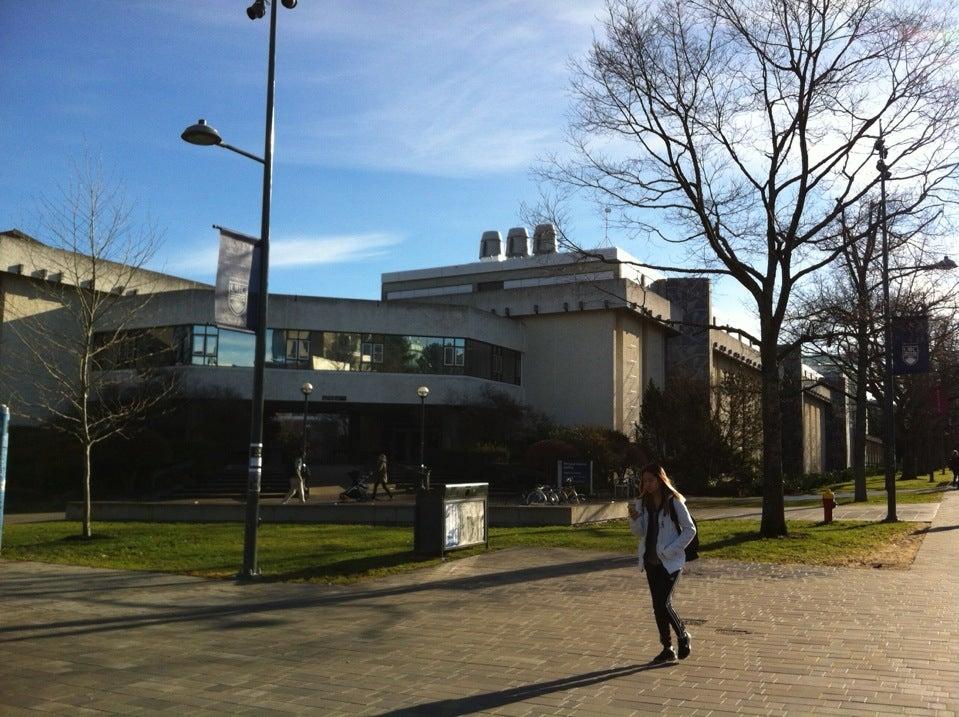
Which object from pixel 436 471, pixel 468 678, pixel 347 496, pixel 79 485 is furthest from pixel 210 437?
pixel 468 678

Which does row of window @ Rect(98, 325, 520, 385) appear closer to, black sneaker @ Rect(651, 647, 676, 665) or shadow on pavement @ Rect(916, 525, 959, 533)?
shadow on pavement @ Rect(916, 525, 959, 533)

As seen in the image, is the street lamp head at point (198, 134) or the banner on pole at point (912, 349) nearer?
the street lamp head at point (198, 134)

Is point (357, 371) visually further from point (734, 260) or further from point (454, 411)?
point (734, 260)

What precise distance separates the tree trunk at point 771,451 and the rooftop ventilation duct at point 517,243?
56.7m

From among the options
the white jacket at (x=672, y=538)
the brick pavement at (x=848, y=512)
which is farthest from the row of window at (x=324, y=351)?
the white jacket at (x=672, y=538)

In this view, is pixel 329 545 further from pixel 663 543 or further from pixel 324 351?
pixel 324 351

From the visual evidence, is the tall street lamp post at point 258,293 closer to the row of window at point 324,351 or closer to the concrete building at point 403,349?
the concrete building at point 403,349

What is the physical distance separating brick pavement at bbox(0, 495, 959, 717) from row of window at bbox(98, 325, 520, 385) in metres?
31.6

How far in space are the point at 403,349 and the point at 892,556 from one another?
112 feet

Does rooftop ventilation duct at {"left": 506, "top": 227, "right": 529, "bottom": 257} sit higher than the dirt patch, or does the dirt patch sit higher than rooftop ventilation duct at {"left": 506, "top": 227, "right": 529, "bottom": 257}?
rooftop ventilation duct at {"left": 506, "top": 227, "right": 529, "bottom": 257}

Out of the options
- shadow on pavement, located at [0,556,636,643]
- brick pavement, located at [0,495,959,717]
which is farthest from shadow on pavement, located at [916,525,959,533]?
shadow on pavement, located at [0,556,636,643]

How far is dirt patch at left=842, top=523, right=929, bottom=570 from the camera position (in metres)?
14.0

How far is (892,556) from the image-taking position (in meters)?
15.1

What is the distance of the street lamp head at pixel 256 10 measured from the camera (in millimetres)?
13383
